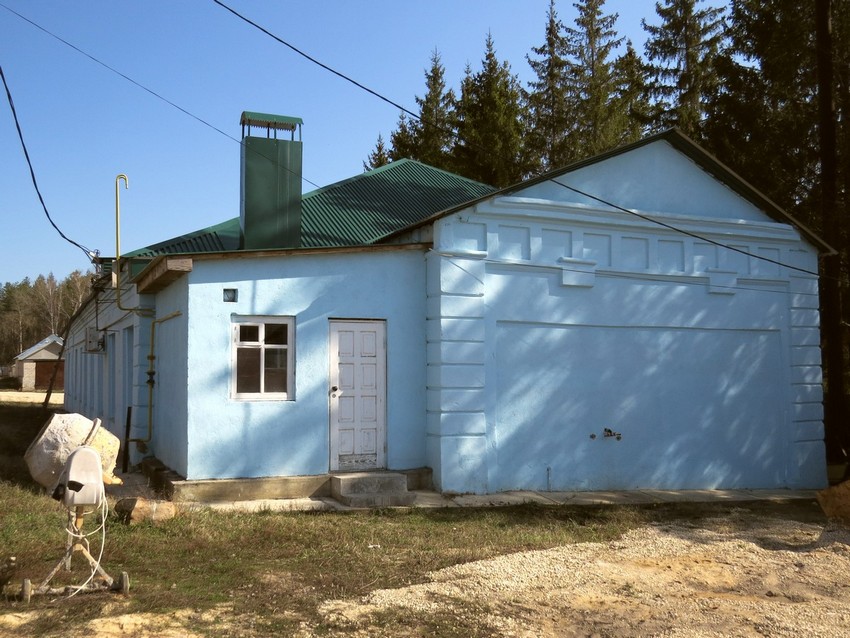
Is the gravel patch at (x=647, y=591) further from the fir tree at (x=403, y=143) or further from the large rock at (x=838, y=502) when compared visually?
the fir tree at (x=403, y=143)

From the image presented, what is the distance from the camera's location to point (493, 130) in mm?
31328

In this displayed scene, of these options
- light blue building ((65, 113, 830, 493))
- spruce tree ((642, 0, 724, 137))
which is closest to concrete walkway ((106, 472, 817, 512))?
light blue building ((65, 113, 830, 493))

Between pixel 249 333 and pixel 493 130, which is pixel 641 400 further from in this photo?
pixel 493 130

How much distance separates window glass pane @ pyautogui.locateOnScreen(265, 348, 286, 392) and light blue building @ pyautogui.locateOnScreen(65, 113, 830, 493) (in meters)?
0.02

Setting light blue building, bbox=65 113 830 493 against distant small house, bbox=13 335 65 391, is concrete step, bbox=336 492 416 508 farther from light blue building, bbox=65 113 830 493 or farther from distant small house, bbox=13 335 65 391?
distant small house, bbox=13 335 65 391

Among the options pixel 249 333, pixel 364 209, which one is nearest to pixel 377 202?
pixel 364 209

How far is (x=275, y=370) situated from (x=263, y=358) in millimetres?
234

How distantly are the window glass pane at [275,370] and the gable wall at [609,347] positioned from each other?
2146 mm

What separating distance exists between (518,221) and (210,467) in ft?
18.6

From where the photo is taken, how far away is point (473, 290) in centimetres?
1173

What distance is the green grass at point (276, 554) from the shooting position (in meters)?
5.75

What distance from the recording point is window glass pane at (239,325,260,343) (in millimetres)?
10922

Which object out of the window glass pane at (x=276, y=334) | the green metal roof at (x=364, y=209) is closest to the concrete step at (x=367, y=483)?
the window glass pane at (x=276, y=334)

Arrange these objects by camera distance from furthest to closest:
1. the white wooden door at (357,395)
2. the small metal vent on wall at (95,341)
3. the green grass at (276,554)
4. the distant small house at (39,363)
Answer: the distant small house at (39,363) → the small metal vent on wall at (95,341) → the white wooden door at (357,395) → the green grass at (276,554)
